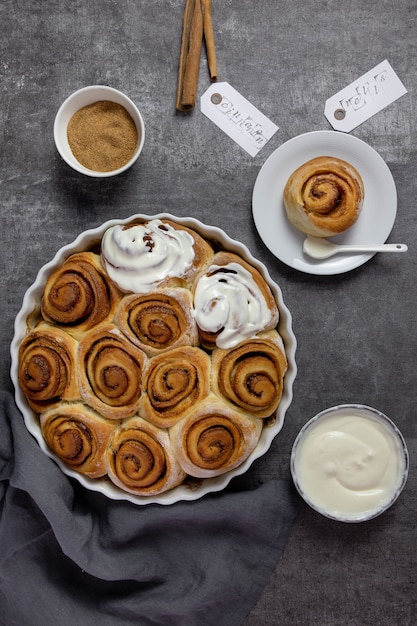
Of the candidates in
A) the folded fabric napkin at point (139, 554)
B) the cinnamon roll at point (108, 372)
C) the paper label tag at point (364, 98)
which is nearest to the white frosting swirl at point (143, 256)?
the cinnamon roll at point (108, 372)

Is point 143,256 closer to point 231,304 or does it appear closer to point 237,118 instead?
point 231,304

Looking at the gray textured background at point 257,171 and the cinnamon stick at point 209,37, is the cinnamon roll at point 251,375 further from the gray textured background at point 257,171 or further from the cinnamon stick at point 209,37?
the cinnamon stick at point 209,37

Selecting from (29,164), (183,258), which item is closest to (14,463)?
(183,258)

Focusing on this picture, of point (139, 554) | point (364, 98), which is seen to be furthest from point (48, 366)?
point (364, 98)

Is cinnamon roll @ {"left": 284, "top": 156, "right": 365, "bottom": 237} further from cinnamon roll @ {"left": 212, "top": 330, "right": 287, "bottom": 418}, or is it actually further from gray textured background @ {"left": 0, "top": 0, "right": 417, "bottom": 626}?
cinnamon roll @ {"left": 212, "top": 330, "right": 287, "bottom": 418}

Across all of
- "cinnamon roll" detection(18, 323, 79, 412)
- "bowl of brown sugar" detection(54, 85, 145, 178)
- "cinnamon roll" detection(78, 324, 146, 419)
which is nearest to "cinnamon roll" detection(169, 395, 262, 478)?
"cinnamon roll" detection(78, 324, 146, 419)

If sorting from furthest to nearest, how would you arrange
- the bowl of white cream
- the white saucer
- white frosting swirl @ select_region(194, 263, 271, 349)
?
1. the white saucer
2. the bowl of white cream
3. white frosting swirl @ select_region(194, 263, 271, 349)
